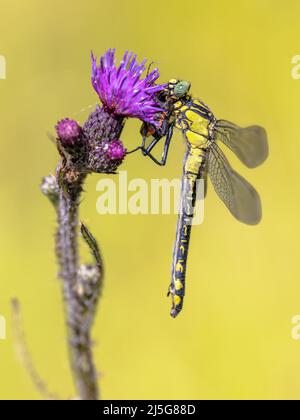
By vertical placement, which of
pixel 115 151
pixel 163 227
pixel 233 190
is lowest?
pixel 163 227

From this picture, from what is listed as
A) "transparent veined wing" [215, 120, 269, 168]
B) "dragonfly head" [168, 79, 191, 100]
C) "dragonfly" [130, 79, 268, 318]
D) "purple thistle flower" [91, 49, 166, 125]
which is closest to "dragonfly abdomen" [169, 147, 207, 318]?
"dragonfly" [130, 79, 268, 318]

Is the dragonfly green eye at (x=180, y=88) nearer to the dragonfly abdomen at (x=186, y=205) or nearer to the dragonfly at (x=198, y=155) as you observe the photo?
the dragonfly at (x=198, y=155)

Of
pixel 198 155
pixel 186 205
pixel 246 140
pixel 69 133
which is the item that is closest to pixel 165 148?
pixel 198 155

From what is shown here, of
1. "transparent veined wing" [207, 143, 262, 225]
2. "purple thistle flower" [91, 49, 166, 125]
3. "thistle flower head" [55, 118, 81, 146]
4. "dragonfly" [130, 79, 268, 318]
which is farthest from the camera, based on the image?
"transparent veined wing" [207, 143, 262, 225]

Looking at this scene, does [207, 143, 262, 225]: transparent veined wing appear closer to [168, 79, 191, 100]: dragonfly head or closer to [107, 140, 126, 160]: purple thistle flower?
[168, 79, 191, 100]: dragonfly head

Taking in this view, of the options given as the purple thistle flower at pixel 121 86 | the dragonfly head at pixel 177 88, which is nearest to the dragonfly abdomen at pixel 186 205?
the dragonfly head at pixel 177 88

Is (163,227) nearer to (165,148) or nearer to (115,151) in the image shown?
(165,148)
